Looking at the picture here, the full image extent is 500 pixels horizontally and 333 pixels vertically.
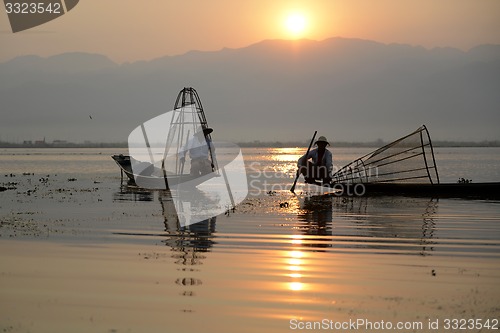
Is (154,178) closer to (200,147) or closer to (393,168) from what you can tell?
(200,147)

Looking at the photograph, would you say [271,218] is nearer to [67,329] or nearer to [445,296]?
[445,296]

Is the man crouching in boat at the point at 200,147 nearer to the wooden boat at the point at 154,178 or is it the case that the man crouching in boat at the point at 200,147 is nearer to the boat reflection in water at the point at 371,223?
the wooden boat at the point at 154,178

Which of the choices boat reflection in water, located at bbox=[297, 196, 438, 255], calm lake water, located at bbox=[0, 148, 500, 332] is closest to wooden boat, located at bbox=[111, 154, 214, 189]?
boat reflection in water, located at bbox=[297, 196, 438, 255]

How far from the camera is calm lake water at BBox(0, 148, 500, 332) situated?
7.21 meters

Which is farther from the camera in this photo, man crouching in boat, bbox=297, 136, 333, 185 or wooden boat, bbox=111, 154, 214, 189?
wooden boat, bbox=111, 154, 214, 189

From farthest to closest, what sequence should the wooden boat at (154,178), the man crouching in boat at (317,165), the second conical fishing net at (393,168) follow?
the wooden boat at (154,178) < the second conical fishing net at (393,168) < the man crouching in boat at (317,165)

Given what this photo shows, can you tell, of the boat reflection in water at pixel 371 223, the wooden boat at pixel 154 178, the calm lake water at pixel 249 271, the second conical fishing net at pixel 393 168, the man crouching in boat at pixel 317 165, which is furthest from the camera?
the wooden boat at pixel 154 178

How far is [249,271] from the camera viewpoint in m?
9.38

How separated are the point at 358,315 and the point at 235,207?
12.1 metres

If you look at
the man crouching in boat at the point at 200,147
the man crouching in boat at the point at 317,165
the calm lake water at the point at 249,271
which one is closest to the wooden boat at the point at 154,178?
the man crouching in boat at the point at 200,147

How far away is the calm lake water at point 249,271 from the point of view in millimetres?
7215

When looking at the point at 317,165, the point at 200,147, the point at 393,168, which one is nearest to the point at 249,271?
the point at 317,165

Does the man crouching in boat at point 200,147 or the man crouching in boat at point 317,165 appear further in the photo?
the man crouching in boat at point 200,147

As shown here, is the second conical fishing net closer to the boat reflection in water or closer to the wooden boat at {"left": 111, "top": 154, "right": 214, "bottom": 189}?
the boat reflection in water
